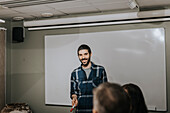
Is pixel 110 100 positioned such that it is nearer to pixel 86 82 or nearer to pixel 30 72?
pixel 86 82

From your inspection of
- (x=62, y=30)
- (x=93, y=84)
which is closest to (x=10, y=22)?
(x=62, y=30)

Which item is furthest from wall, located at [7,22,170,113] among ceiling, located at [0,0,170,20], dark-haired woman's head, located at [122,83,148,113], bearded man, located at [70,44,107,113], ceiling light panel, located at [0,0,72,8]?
dark-haired woman's head, located at [122,83,148,113]

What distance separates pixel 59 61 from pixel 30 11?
1067mm

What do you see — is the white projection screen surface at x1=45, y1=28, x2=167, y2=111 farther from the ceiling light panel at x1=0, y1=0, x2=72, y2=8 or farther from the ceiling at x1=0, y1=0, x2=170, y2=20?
the ceiling light panel at x1=0, y1=0, x2=72, y2=8

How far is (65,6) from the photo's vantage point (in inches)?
136

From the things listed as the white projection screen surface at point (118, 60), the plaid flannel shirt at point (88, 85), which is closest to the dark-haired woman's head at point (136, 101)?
the plaid flannel shirt at point (88, 85)

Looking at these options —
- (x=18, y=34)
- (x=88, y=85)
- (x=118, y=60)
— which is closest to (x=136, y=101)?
(x=88, y=85)

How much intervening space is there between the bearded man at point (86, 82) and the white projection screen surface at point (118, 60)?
1.09ft

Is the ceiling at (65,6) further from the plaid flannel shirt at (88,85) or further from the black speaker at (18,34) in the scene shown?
the plaid flannel shirt at (88,85)

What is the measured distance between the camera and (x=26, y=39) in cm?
445

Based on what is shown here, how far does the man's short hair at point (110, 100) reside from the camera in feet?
3.61

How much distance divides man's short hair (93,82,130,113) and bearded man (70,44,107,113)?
2265mm

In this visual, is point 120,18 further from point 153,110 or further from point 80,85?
point 153,110

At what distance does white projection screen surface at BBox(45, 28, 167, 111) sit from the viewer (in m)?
3.44
